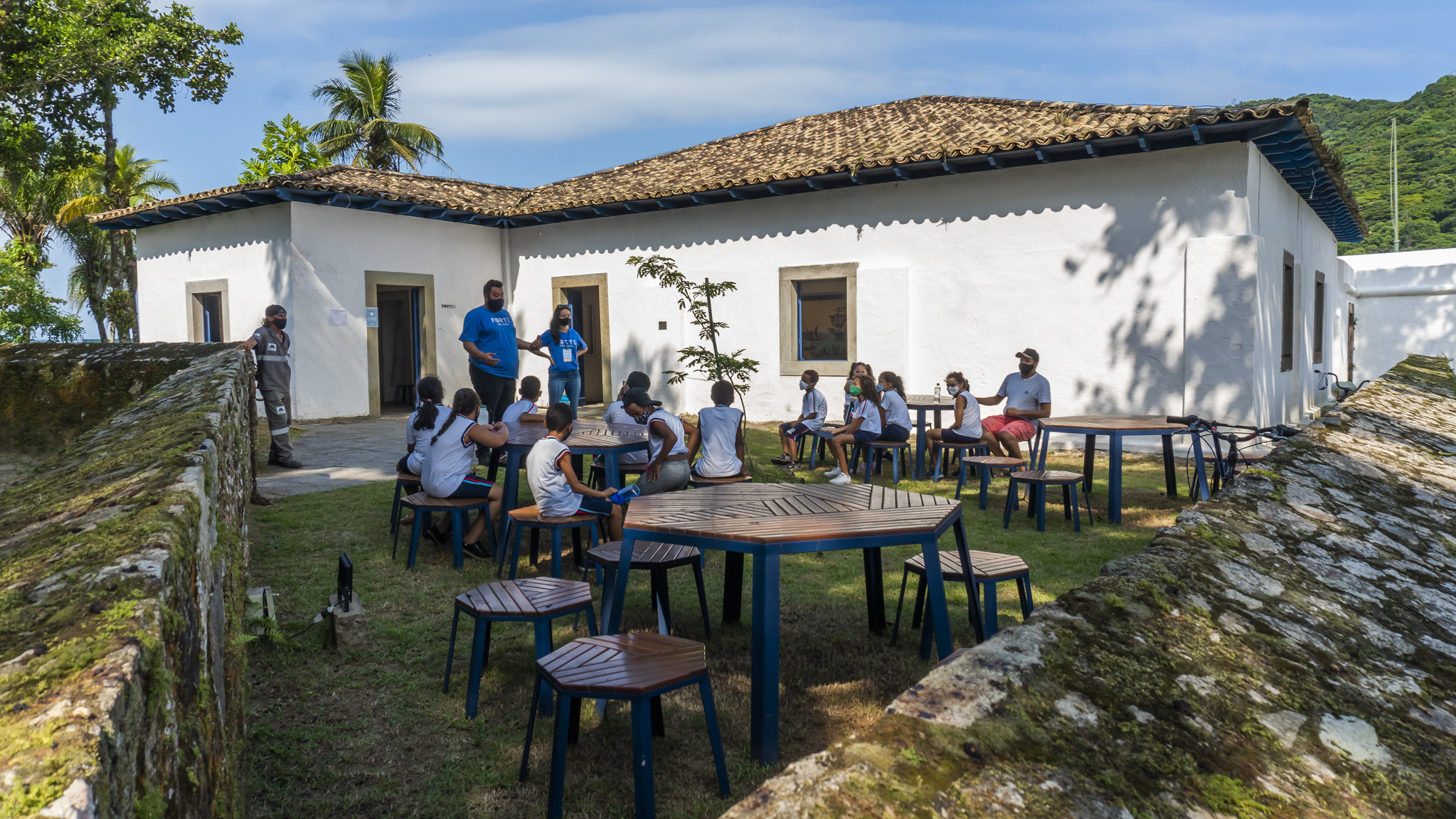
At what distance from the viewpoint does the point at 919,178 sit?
448 inches

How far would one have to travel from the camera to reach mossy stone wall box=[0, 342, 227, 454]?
673 centimetres

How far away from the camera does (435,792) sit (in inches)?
108

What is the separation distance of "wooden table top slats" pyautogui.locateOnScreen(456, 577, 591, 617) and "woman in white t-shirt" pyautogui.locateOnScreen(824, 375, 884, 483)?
194 inches

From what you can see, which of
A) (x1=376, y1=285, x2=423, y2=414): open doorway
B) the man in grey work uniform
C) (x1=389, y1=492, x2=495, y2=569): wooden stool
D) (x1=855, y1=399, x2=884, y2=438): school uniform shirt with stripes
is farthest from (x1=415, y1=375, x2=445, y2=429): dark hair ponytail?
(x1=376, y1=285, x2=423, y2=414): open doorway

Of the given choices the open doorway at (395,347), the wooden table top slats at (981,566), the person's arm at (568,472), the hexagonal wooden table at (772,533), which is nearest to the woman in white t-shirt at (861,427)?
the person's arm at (568,472)

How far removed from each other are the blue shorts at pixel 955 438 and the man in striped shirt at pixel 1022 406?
0.44ft

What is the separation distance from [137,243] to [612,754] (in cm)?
1673

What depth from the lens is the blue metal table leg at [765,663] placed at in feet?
9.44

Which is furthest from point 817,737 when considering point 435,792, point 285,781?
point 285,781

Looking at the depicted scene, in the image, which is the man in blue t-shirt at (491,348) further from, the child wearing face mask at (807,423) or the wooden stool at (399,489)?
the child wearing face mask at (807,423)

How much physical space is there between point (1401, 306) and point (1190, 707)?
23464 mm

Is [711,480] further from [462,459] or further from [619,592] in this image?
[619,592]

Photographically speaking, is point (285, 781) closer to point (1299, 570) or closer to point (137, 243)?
point (1299, 570)

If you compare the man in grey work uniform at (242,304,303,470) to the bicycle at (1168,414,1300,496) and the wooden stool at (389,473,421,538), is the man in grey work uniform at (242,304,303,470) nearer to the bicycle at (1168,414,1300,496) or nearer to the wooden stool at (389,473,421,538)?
the wooden stool at (389,473,421,538)
